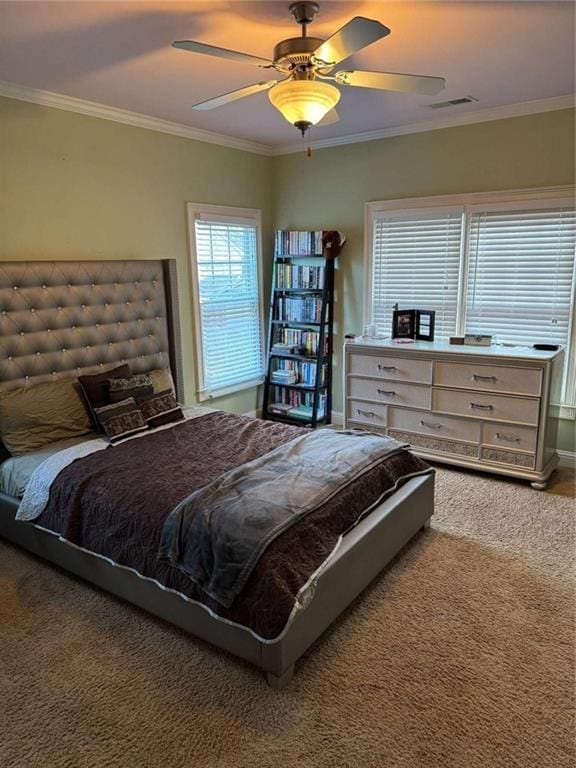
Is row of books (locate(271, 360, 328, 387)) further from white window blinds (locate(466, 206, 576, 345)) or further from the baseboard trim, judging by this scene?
the baseboard trim

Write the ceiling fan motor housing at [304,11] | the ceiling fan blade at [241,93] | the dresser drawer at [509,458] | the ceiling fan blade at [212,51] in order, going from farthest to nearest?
the dresser drawer at [509,458] → the ceiling fan blade at [241,93] → the ceiling fan motor housing at [304,11] → the ceiling fan blade at [212,51]

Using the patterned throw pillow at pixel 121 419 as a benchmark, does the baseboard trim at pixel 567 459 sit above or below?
below

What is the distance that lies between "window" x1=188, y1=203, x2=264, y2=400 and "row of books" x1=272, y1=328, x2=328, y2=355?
0.21 meters

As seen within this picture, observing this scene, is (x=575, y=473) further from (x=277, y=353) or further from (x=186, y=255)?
(x=186, y=255)

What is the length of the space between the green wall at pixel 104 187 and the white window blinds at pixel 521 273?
84.5 inches

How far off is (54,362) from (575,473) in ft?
12.3

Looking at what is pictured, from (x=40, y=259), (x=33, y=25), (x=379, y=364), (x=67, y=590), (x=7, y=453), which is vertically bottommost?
(x=67, y=590)

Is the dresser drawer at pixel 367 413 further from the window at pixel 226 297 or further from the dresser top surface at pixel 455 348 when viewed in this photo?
the window at pixel 226 297

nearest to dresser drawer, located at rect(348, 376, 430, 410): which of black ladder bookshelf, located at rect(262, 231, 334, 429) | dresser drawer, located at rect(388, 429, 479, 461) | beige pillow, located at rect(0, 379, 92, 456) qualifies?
dresser drawer, located at rect(388, 429, 479, 461)

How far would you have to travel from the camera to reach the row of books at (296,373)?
4.99m

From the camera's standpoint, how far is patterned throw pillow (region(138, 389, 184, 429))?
3.42 m

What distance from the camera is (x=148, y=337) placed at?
3969mm

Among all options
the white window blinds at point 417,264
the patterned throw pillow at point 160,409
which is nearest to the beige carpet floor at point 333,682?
the patterned throw pillow at point 160,409

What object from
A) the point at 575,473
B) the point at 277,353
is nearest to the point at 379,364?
the point at 277,353
